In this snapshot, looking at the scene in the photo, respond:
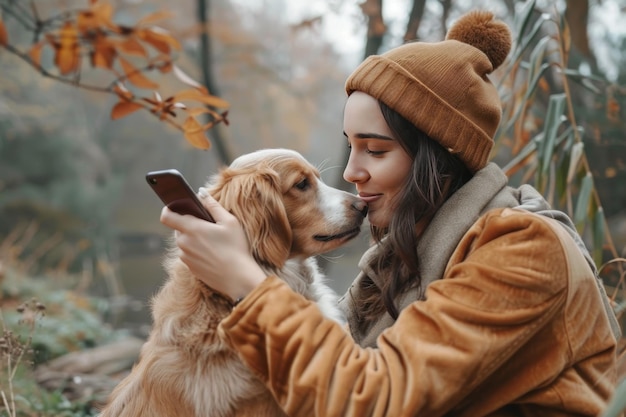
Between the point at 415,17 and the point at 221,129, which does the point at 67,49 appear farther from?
the point at 221,129

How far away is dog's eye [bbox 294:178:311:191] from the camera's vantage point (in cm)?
236

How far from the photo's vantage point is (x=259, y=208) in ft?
6.84

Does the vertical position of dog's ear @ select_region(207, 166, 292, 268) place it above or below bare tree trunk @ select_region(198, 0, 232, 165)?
above

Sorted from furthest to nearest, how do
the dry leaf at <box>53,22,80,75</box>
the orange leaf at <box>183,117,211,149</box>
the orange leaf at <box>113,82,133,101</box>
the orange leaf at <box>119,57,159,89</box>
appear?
the orange leaf at <box>183,117,211,149</box> < the orange leaf at <box>113,82,133,101</box> < the orange leaf at <box>119,57,159,89</box> < the dry leaf at <box>53,22,80,75</box>

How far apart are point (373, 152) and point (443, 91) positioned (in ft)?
0.94

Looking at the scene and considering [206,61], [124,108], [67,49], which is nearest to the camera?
[67,49]

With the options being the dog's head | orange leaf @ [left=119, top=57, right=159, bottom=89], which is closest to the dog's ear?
the dog's head

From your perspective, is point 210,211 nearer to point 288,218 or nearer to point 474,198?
point 288,218

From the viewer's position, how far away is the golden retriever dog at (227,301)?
183 cm

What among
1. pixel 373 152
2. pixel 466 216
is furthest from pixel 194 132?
pixel 466 216

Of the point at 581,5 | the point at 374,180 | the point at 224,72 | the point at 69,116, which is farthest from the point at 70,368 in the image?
the point at 69,116

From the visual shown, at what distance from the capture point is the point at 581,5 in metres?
5.09

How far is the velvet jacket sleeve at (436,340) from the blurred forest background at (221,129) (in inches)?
31.5

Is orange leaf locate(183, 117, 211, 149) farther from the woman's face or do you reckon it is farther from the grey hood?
the grey hood
